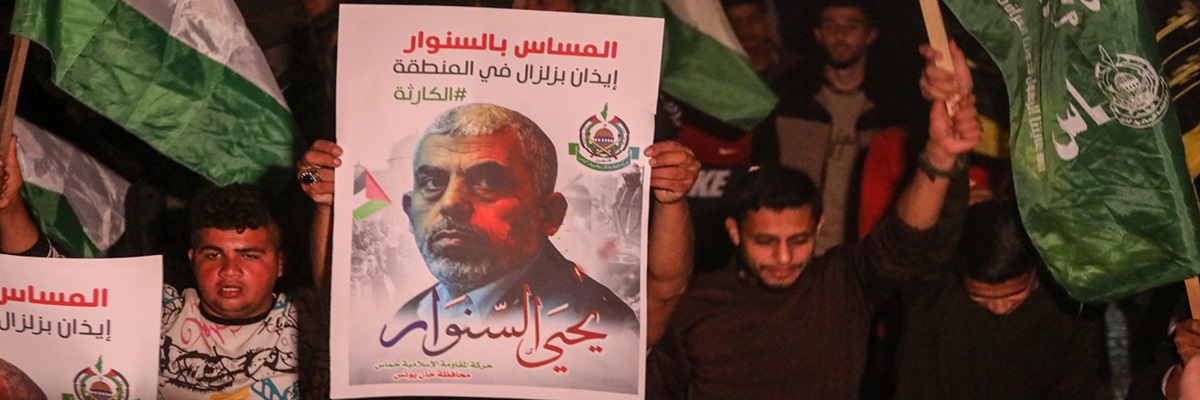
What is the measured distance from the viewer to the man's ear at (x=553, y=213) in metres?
2.13

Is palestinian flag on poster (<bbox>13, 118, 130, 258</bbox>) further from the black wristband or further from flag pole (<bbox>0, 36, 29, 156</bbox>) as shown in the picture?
the black wristband

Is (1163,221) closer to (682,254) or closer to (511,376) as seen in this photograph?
(682,254)

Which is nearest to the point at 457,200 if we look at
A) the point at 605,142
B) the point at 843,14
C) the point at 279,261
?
the point at 605,142

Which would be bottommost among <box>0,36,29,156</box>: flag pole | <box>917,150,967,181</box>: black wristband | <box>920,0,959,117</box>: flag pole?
<box>917,150,967,181</box>: black wristband

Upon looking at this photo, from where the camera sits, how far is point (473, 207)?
212 centimetres

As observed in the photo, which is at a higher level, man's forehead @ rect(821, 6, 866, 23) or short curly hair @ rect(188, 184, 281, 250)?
man's forehead @ rect(821, 6, 866, 23)

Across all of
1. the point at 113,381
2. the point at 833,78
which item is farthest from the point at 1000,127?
the point at 113,381

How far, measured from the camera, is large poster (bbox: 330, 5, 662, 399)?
6.84ft

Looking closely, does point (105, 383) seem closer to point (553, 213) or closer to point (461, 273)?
point (461, 273)

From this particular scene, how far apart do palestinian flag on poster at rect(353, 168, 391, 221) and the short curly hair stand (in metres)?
0.30

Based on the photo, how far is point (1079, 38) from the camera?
6.73 feet

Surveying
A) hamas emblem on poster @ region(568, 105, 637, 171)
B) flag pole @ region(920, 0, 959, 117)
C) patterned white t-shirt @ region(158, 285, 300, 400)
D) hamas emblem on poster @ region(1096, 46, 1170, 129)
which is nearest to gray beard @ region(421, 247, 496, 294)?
hamas emblem on poster @ region(568, 105, 637, 171)

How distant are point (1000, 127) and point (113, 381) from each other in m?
1.81

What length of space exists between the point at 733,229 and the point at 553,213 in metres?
0.44
